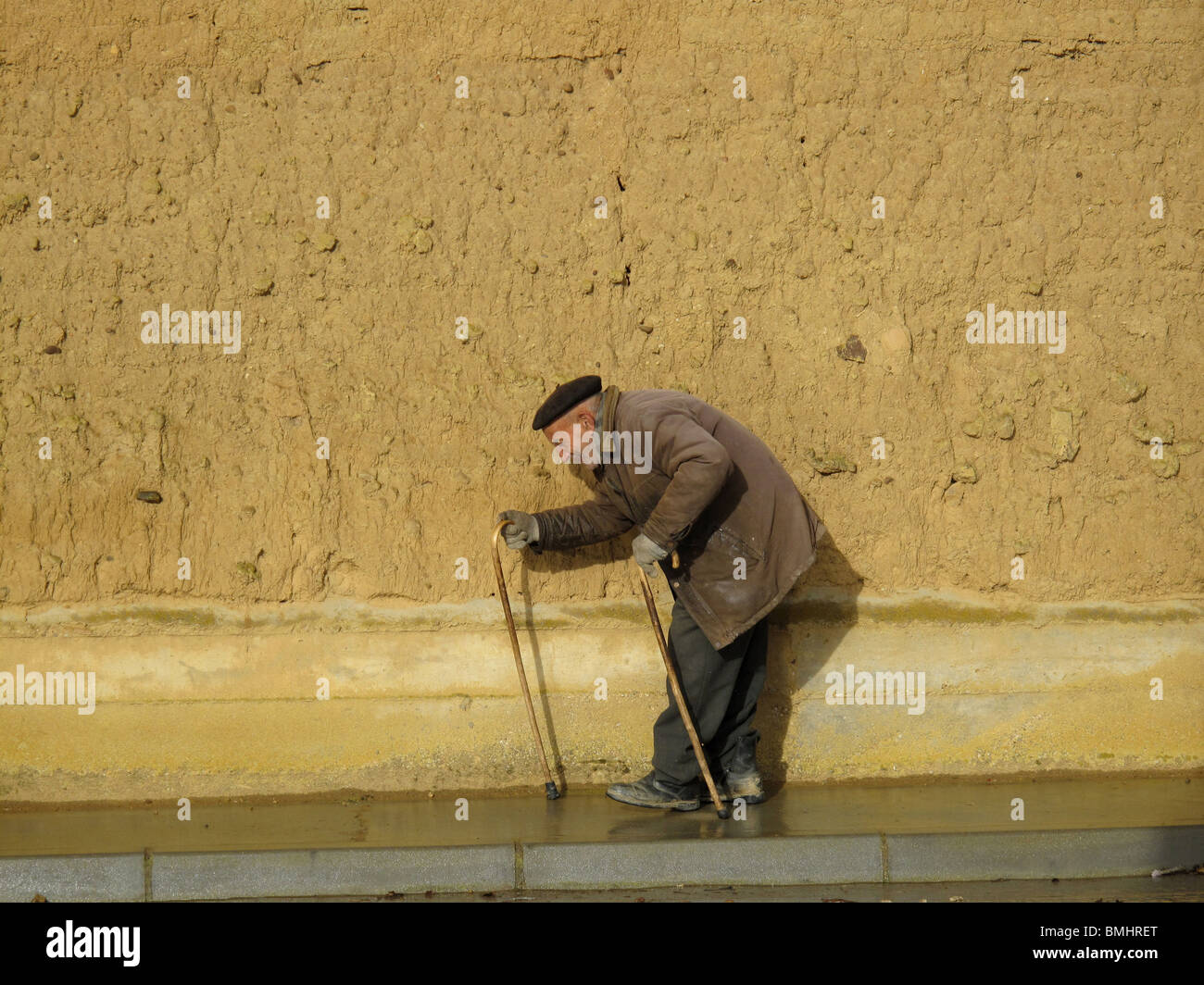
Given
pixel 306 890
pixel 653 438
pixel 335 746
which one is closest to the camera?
pixel 306 890

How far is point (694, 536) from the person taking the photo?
5.11 meters

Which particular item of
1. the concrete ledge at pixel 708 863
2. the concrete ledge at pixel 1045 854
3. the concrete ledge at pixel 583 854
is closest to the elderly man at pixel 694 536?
the concrete ledge at pixel 583 854

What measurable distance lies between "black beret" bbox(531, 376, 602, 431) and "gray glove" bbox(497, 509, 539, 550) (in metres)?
0.41

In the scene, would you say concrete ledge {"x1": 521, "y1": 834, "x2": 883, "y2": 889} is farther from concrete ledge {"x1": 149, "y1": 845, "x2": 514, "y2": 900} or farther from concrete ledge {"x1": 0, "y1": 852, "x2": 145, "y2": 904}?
concrete ledge {"x1": 0, "y1": 852, "x2": 145, "y2": 904}

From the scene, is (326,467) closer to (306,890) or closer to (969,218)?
(306,890)

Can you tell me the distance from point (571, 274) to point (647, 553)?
150 cm

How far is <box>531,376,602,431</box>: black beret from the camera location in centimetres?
502

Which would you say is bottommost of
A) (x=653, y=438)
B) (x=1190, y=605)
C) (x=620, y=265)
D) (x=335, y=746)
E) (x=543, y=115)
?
(x=335, y=746)

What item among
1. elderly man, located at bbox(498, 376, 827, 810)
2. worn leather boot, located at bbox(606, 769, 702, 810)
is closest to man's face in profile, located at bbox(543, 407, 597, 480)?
elderly man, located at bbox(498, 376, 827, 810)

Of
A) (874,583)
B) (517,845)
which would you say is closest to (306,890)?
(517,845)

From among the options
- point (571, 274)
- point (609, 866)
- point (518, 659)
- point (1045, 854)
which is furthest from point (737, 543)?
point (1045, 854)

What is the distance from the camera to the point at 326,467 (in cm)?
552

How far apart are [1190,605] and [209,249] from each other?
4737 millimetres

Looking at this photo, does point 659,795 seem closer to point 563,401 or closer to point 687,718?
point 687,718
